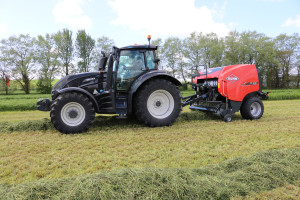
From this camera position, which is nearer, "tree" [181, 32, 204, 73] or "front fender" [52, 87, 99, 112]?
"front fender" [52, 87, 99, 112]

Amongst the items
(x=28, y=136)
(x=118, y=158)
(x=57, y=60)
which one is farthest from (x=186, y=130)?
(x=57, y=60)

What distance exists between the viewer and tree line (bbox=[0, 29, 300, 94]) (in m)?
37.1

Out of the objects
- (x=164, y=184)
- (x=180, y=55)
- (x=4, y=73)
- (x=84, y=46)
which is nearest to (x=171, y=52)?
(x=180, y=55)

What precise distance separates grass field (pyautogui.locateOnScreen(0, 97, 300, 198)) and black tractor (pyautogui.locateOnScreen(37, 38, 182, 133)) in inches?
16.3

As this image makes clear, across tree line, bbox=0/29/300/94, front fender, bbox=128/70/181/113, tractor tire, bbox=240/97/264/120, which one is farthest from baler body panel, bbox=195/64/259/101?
tree line, bbox=0/29/300/94

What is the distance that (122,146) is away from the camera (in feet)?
14.3

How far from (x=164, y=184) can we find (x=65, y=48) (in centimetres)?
4292

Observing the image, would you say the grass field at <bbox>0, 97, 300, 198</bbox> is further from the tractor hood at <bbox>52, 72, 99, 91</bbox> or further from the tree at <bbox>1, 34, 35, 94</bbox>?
the tree at <bbox>1, 34, 35, 94</bbox>

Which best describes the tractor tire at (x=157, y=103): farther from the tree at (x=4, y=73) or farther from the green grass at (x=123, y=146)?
the tree at (x=4, y=73)

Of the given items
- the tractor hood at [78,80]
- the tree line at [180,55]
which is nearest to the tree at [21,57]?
the tree line at [180,55]

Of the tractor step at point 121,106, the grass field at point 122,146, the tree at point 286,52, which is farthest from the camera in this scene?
the tree at point 286,52

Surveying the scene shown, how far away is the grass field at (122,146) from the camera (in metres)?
3.22

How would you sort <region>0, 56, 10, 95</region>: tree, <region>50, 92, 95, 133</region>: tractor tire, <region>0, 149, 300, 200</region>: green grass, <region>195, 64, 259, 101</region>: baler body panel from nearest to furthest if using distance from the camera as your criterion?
<region>0, 149, 300, 200</region>: green grass, <region>50, 92, 95, 133</region>: tractor tire, <region>195, 64, 259, 101</region>: baler body panel, <region>0, 56, 10, 95</region>: tree

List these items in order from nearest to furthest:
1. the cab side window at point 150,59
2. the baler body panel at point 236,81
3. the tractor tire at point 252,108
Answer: the cab side window at point 150,59
the baler body panel at point 236,81
the tractor tire at point 252,108
